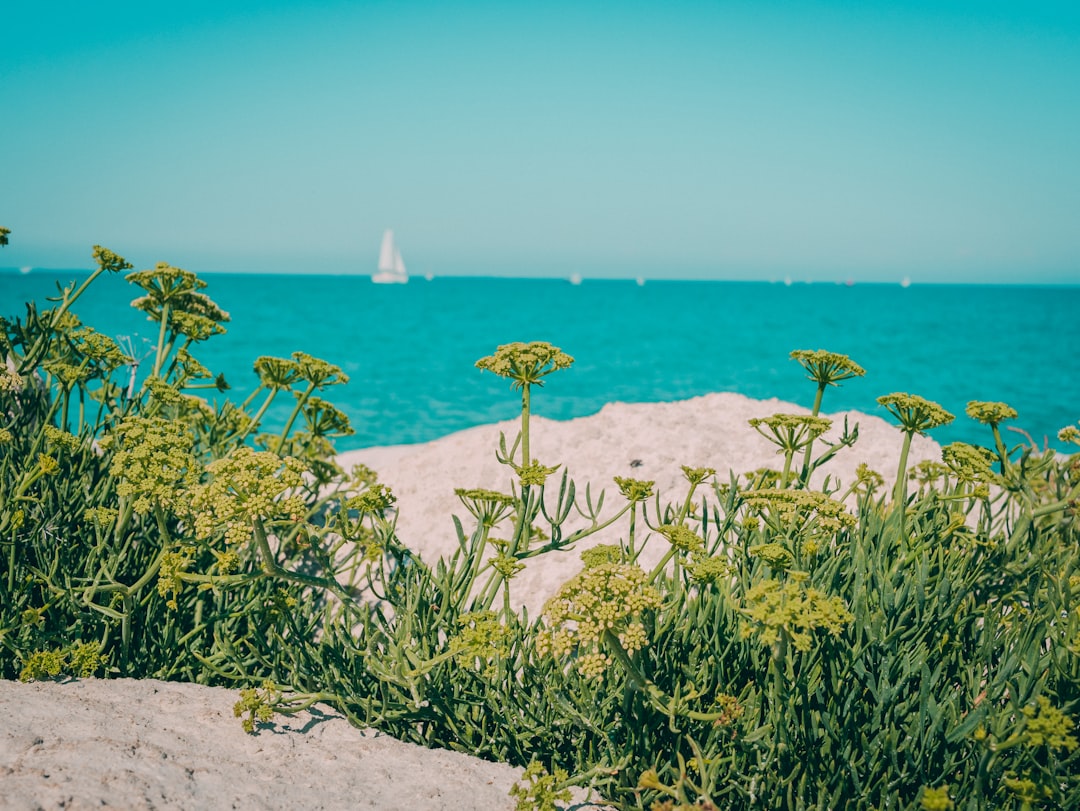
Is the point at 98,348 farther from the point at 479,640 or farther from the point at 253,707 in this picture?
the point at 479,640

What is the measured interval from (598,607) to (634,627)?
7.4 inches

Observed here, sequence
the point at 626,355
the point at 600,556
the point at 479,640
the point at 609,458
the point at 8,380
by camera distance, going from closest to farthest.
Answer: the point at 479,640 → the point at 600,556 → the point at 8,380 → the point at 609,458 → the point at 626,355

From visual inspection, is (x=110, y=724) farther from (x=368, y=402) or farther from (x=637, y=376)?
(x=637, y=376)

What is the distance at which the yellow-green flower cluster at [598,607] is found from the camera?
95.9 inches

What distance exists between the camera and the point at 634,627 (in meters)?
2.54

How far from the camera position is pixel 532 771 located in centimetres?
277

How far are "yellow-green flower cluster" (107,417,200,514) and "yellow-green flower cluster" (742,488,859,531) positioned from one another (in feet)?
8.16

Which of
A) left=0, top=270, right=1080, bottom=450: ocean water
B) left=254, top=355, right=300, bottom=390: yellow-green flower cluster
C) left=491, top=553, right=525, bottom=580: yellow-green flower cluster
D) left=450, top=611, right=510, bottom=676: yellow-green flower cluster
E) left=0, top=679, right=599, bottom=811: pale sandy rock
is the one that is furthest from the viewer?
left=0, top=270, right=1080, bottom=450: ocean water

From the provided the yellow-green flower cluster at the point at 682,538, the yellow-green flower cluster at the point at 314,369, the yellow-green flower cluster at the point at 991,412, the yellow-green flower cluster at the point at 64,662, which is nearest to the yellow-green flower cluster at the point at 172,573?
the yellow-green flower cluster at the point at 64,662

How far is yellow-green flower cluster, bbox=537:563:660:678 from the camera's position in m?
2.44

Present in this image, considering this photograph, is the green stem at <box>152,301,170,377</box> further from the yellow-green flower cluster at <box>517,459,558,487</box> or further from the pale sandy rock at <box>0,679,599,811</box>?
the yellow-green flower cluster at <box>517,459,558,487</box>

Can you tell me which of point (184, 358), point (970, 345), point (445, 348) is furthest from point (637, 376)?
point (184, 358)

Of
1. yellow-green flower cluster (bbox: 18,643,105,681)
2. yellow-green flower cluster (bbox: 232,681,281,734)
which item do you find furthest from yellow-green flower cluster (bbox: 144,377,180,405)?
yellow-green flower cluster (bbox: 232,681,281,734)

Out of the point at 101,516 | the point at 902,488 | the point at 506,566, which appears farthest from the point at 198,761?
the point at 902,488
